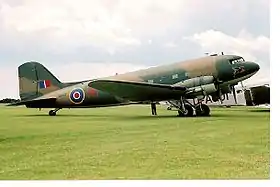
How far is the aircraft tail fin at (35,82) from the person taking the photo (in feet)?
7.72

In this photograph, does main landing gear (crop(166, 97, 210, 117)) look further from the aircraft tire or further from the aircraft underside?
the aircraft tire

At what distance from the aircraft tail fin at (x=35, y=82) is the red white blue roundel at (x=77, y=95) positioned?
7cm

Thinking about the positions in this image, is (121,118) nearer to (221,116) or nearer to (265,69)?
(221,116)

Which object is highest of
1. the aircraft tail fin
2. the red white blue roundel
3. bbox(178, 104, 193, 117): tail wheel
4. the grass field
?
the aircraft tail fin

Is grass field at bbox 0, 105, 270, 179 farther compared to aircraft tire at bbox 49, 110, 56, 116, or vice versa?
aircraft tire at bbox 49, 110, 56, 116

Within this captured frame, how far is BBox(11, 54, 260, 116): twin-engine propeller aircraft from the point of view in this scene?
2.37 meters

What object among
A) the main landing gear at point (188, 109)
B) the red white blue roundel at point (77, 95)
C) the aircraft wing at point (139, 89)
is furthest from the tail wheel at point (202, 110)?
the red white blue roundel at point (77, 95)

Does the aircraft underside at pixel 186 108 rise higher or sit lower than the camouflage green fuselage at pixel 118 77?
lower

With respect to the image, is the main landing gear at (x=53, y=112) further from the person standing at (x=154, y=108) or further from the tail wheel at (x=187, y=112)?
the tail wheel at (x=187, y=112)

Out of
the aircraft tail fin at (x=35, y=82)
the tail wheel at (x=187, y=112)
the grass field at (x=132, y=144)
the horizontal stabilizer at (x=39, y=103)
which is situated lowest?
the grass field at (x=132, y=144)

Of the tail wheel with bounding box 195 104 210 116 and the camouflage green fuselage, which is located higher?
the camouflage green fuselage

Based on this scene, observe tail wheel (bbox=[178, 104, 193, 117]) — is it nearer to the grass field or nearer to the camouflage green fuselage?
the grass field

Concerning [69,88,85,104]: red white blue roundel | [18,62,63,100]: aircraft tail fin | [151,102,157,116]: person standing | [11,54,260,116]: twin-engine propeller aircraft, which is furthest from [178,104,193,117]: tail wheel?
[18,62,63,100]: aircraft tail fin
